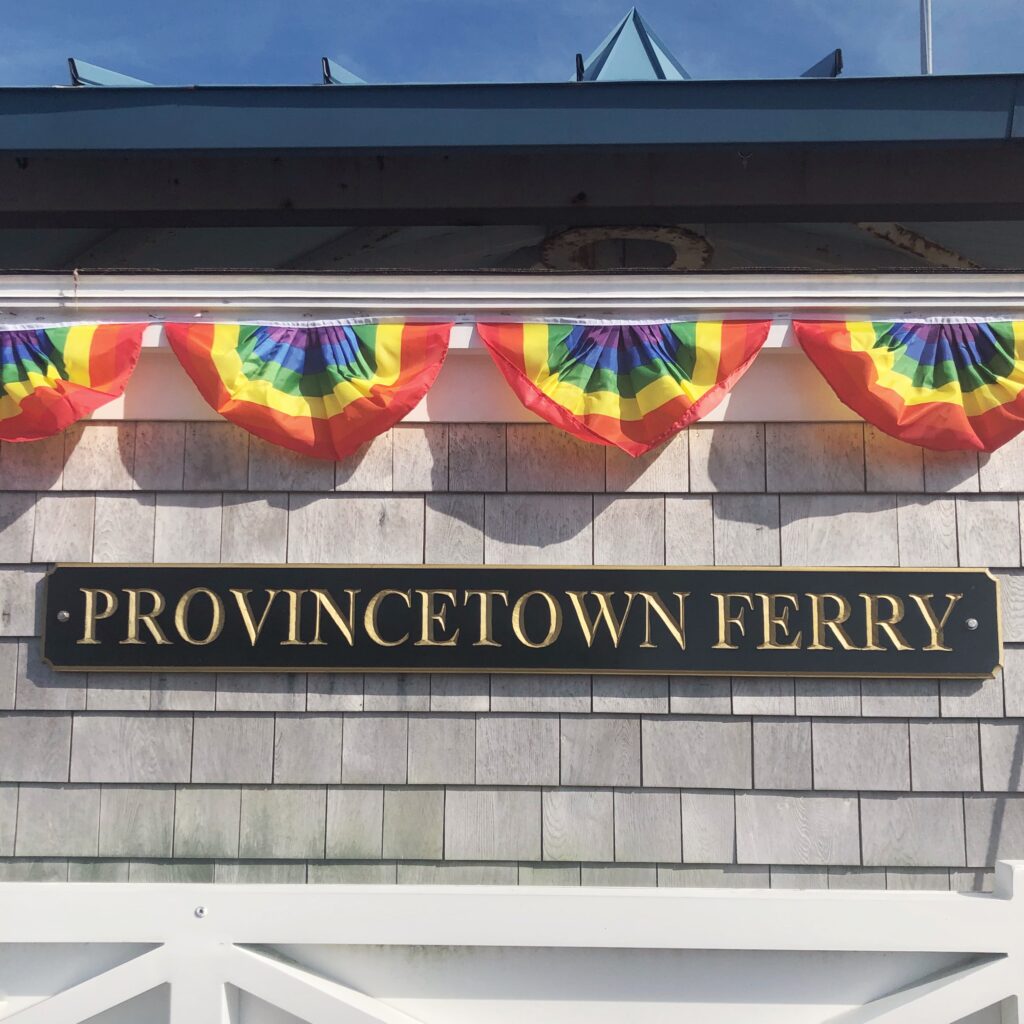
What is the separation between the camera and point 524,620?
3.27 m

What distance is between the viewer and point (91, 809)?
3271 millimetres

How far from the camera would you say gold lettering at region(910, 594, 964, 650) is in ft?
10.5

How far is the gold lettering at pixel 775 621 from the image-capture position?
3.23m

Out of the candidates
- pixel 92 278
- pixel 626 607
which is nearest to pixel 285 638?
pixel 626 607

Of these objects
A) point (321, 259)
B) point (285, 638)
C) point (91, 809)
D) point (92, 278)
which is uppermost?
point (321, 259)

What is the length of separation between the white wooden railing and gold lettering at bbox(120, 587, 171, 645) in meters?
0.85

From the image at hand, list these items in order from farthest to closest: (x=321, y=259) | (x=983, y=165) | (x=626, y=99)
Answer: (x=321, y=259) < (x=983, y=165) < (x=626, y=99)

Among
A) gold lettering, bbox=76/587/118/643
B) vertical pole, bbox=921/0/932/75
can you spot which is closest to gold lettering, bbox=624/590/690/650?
gold lettering, bbox=76/587/118/643

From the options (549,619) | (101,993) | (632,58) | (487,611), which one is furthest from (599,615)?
(632,58)

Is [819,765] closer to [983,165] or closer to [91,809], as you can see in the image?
[91,809]

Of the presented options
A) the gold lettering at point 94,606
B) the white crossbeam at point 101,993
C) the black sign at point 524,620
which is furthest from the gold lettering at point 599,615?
the white crossbeam at point 101,993

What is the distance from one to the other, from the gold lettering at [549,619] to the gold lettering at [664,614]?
0.89 ft

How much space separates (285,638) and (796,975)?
213cm

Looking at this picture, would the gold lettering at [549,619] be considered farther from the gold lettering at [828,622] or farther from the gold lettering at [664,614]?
the gold lettering at [828,622]
